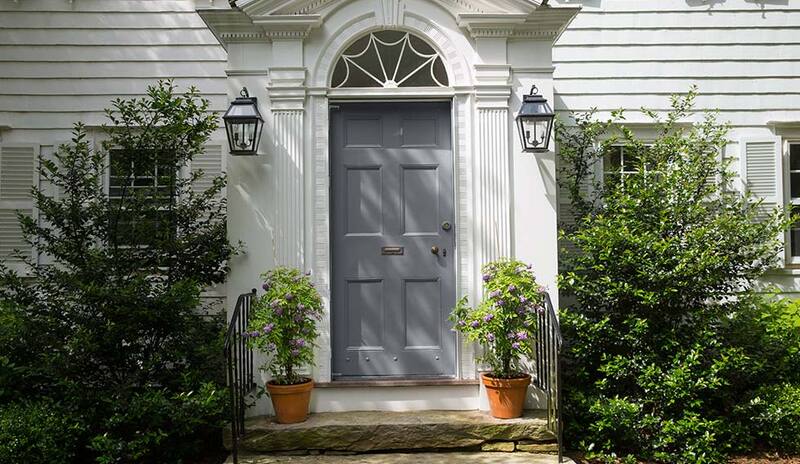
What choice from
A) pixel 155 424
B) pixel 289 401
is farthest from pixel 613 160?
pixel 155 424

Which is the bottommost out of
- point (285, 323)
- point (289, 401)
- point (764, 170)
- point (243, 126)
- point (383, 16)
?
point (289, 401)

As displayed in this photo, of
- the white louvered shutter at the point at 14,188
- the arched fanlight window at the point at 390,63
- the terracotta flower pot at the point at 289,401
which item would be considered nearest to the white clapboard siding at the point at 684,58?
the arched fanlight window at the point at 390,63

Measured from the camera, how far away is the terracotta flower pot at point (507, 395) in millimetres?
4637

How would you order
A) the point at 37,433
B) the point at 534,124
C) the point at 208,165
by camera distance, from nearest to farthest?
the point at 37,433 → the point at 534,124 → the point at 208,165

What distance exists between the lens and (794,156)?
22.2ft

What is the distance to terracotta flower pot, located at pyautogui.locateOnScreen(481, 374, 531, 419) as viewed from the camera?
4637 mm

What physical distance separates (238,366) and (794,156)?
5.97 meters

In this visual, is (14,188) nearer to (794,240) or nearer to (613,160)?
(613,160)

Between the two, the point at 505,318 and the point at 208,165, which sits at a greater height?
the point at 208,165

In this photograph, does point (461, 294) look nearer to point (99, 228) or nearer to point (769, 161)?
point (99, 228)

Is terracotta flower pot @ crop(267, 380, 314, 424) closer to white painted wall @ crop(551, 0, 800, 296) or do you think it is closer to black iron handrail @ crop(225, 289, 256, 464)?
black iron handrail @ crop(225, 289, 256, 464)

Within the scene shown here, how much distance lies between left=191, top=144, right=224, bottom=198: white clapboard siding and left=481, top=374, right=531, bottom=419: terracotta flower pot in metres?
3.54

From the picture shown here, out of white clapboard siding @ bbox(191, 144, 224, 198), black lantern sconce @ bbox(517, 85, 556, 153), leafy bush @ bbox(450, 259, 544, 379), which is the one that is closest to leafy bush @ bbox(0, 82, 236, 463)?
white clapboard siding @ bbox(191, 144, 224, 198)

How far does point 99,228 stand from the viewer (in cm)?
512
